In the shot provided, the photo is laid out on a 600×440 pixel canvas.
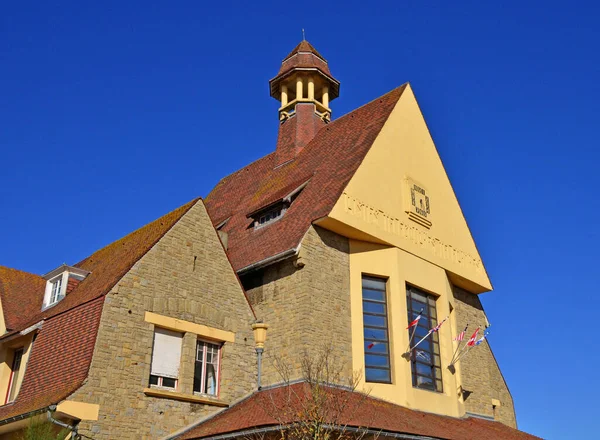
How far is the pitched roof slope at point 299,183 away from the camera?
19672 mm

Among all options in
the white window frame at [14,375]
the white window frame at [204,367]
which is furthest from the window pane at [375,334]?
the white window frame at [14,375]

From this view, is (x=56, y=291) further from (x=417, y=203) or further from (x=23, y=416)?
(x=417, y=203)

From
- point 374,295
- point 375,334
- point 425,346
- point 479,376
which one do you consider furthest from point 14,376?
point 479,376

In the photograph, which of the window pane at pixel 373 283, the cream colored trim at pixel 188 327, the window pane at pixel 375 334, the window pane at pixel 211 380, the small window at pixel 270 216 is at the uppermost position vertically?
the small window at pixel 270 216

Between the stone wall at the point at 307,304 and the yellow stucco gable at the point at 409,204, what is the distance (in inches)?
37.8

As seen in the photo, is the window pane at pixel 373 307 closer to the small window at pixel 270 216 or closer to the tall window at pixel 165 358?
the small window at pixel 270 216

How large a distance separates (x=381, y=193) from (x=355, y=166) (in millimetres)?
1175

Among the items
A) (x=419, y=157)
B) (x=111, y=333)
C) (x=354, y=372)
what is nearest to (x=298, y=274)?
(x=354, y=372)

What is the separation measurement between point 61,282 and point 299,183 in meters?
7.83

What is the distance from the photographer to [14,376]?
1802cm

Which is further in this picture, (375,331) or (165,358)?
(375,331)

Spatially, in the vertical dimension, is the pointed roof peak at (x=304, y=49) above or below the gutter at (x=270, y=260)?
above

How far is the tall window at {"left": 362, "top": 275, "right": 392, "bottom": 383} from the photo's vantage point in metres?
18.9

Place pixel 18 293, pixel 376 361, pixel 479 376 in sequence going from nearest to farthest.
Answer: pixel 376 361
pixel 18 293
pixel 479 376
